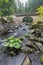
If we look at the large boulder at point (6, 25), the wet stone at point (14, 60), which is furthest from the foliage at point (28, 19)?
the wet stone at point (14, 60)

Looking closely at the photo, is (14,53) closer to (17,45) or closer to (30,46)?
(17,45)

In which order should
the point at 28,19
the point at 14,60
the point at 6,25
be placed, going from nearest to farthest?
1. the point at 14,60
2. the point at 6,25
3. the point at 28,19

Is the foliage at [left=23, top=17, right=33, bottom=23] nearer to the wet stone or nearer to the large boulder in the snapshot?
the large boulder

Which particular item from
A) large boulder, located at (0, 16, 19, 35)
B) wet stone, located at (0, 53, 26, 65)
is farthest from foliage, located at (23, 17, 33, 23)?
wet stone, located at (0, 53, 26, 65)

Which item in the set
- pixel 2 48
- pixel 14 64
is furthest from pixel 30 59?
pixel 2 48

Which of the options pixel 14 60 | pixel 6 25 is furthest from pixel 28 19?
pixel 14 60

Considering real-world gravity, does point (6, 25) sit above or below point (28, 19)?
above

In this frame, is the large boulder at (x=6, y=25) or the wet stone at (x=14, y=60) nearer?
the wet stone at (x=14, y=60)

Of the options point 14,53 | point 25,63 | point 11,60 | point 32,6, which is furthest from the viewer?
point 32,6

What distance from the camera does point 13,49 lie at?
240 inches

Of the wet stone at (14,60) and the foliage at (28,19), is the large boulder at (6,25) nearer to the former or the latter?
the wet stone at (14,60)

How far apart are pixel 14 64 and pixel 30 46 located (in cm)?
165

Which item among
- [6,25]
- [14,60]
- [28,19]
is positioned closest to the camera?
[14,60]

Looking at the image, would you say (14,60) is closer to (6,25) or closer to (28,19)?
(6,25)
